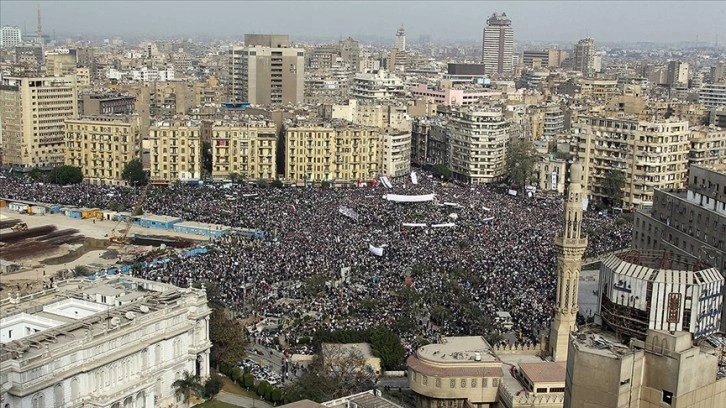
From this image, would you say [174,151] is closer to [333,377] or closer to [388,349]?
[388,349]

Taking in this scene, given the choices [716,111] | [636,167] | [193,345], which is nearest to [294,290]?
[193,345]

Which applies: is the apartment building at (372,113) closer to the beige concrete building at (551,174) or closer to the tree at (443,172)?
the tree at (443,172)

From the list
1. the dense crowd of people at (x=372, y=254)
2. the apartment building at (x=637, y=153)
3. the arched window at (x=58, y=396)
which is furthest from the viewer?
the apartment building at (x=637, y=153)

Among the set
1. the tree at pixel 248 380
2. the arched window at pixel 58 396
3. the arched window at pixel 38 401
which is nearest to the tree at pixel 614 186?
the tree at pixel 248 380

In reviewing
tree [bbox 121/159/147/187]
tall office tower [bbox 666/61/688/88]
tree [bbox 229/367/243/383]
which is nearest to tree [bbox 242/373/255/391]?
tree [bbox 229/367/243/383]

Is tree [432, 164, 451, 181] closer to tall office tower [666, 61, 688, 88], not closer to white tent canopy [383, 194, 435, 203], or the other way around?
white tent canopy [383, 194, 435, 203]

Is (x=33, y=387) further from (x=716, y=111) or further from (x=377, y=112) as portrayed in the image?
(x=716, y=111)
